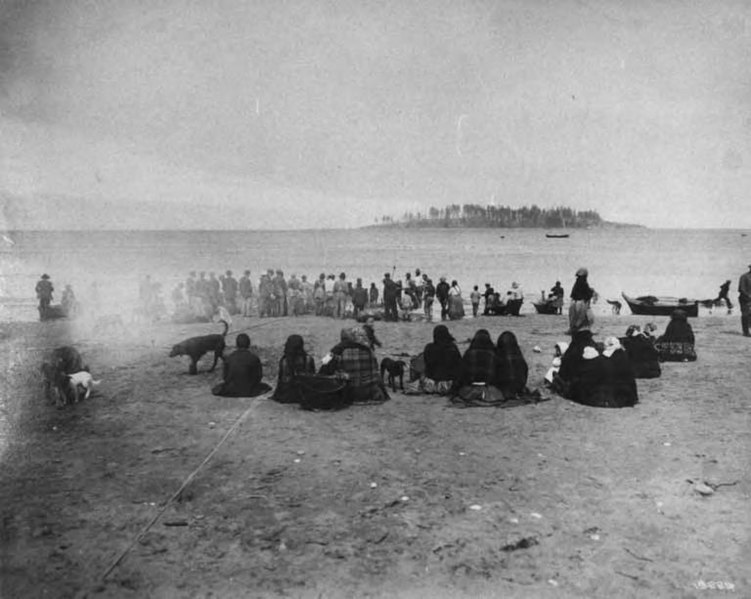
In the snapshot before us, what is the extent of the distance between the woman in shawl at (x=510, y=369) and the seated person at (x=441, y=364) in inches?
28.6

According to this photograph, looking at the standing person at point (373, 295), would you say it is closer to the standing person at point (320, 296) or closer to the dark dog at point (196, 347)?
the standing person at point (320, 296)

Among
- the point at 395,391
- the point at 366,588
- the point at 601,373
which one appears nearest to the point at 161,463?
the point at 366,588

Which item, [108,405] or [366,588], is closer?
[366,588]

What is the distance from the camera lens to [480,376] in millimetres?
9336

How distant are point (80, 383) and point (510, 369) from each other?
6.93m

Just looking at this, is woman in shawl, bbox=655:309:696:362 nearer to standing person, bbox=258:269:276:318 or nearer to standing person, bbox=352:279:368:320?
standing person, bbox=352:279:368:320

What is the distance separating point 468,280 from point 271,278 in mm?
27561

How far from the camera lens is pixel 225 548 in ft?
15.9

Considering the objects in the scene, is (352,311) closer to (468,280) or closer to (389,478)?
(389,478)

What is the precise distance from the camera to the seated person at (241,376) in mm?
9523

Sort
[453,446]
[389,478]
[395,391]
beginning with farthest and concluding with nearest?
[395,391], [453,446], [389,478]

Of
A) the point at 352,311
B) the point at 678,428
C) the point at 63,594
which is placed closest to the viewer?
the point at 63,594

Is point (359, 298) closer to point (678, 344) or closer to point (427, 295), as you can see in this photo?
point (427, 295)

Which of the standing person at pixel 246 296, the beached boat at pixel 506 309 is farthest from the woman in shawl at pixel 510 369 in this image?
the standing person at pixel 246 296
